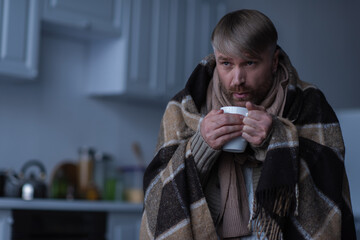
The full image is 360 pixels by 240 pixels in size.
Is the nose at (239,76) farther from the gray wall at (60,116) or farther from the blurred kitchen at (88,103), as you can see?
the gray wall at (60,116)

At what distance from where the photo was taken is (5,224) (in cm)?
275

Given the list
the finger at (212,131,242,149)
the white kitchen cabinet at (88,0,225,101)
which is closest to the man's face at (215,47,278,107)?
the finger at (212,131,242,149)

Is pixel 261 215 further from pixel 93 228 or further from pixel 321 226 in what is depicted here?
pixel 93 228

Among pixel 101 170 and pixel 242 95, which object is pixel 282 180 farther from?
pixel 101 170

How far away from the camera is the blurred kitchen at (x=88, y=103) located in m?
3.02

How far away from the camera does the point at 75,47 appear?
12.1ft

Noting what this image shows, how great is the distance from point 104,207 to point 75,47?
3.68ft

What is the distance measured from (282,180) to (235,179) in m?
0.13

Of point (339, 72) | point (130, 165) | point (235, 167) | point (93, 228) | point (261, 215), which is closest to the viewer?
point (261, 215)

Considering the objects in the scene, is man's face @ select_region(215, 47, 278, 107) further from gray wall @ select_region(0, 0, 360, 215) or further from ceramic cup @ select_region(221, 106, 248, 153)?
gray wall @ select_region(0, 0, 360, 215)

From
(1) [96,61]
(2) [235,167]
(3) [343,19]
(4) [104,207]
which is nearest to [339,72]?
(3) [343,19]

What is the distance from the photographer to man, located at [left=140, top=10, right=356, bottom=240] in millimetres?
1097

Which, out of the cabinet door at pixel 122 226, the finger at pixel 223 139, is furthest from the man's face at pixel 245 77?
the cabinet door at pixel 122 226

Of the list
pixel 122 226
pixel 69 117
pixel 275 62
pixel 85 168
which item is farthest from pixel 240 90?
pixel 69 117
